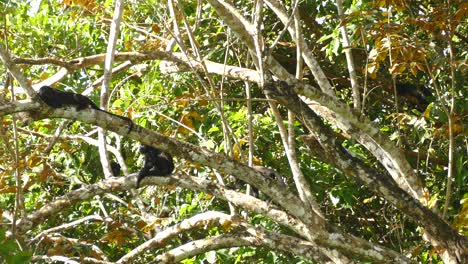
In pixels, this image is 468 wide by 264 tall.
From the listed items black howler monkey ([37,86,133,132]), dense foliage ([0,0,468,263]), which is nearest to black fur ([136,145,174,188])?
dense foliage ([0,0,468,263])

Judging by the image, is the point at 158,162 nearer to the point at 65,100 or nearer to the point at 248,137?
the point at 248,137

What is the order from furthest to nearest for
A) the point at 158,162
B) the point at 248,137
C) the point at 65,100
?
the point at 248,137, the point at 158,162, the point at 65,100

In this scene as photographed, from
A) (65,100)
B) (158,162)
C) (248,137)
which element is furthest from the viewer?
(248,137)

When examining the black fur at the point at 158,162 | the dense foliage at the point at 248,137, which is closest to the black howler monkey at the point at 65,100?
the dense foliage at the point at 248,137

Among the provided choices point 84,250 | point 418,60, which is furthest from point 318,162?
point 84,250

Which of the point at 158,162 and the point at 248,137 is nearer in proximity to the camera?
the point at 158,162

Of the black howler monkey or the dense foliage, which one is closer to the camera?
the black howler monkey

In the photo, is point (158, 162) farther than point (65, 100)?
Yes

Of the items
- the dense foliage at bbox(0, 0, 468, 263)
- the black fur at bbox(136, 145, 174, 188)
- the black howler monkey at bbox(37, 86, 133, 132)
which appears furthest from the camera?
the black fur at bbox(136, 145, 174, 188)

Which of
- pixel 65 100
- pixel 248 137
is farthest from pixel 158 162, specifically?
pixel 65 100

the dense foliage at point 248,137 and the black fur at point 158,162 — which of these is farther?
the black fur at point 158,162

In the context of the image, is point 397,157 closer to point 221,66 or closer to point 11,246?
point 221,66

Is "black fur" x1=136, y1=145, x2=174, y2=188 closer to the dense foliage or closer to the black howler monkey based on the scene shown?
the dense foliage

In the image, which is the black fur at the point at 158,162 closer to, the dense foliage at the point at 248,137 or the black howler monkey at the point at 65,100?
the dense foliage at the point at 248,137
